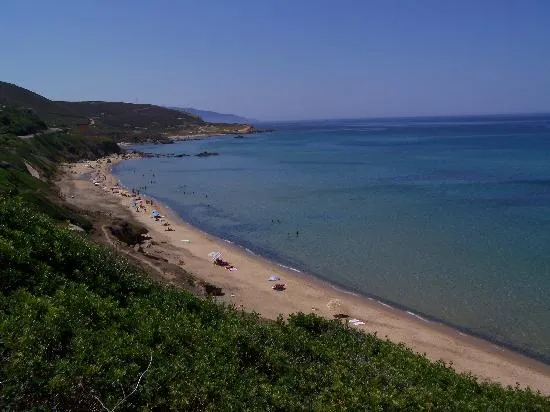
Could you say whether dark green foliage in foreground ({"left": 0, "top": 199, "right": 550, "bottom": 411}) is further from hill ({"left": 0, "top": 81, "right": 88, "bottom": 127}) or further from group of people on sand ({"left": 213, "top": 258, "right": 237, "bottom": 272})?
hill ({"left": 0, "top": 81, "right": 88, "bottom": 127})

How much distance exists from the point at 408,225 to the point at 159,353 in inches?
1376

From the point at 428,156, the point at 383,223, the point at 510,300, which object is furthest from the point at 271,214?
the point at 428,156

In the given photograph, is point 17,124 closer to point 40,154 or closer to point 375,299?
point 40,154

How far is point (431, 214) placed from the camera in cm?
4609

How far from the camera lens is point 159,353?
9.66 metres

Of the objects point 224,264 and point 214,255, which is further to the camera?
point 214,255

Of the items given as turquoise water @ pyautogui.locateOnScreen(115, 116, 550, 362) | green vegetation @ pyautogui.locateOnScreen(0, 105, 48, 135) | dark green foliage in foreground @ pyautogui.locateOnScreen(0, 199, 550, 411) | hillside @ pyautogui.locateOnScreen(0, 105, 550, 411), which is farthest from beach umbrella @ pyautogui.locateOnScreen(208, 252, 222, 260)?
green vegetation @ pyautogui.locateOnScreen(0, 105, 48, 135)

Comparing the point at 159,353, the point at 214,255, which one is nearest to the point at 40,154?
the point at 214,255

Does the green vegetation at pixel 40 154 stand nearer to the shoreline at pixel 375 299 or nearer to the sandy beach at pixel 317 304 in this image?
the sandy beach at pixel 317 304

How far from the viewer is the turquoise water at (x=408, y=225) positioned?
2595 centimetres

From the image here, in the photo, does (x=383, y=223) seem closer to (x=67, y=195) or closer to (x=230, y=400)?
(x=67, y=195)

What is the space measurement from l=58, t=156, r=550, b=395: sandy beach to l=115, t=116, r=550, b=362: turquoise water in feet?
4.04

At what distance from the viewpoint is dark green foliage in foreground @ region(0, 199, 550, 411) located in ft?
26.5

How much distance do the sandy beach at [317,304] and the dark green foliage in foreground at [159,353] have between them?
722 cm
